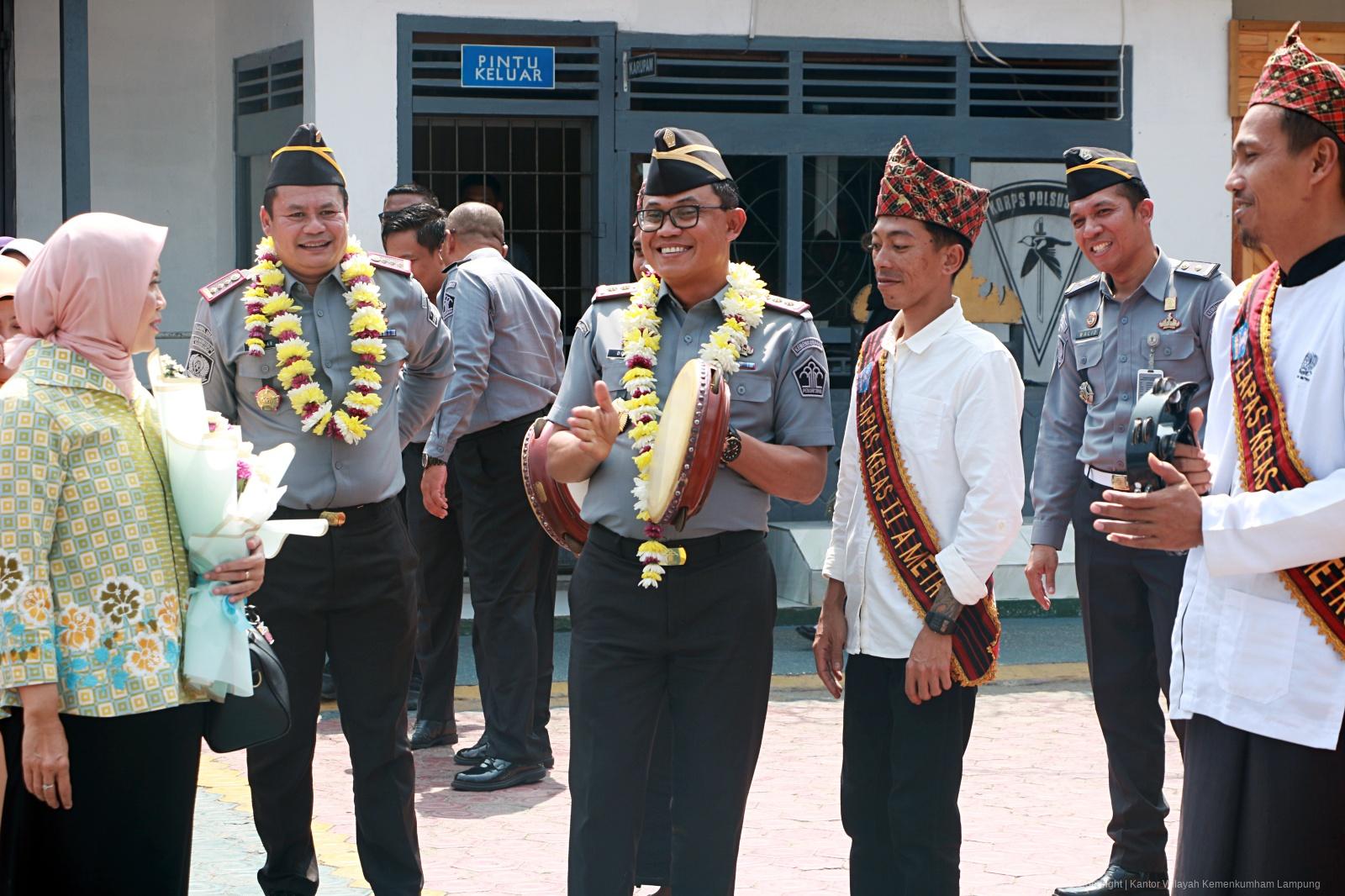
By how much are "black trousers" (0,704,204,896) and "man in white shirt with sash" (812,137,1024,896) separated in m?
1.85

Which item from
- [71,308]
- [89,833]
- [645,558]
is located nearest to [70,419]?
[71,308]

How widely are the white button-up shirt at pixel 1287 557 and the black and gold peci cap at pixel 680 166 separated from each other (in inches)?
62.8

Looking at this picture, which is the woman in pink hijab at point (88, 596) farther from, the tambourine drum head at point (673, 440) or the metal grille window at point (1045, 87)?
the metal grille window at point (1045, 87)

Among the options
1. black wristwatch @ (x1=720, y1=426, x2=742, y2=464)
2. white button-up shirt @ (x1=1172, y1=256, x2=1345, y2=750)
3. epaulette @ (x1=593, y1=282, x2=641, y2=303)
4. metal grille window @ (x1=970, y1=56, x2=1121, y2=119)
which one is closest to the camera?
white button-up shirt @ (x1=1172, y1=256, x2=1345, y2=750)

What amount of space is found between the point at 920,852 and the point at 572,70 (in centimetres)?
755

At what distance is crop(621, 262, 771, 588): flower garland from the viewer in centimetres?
452

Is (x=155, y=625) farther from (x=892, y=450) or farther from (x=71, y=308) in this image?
(x=892, y=450)

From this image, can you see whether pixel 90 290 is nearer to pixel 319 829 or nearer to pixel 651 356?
pixel 651 356

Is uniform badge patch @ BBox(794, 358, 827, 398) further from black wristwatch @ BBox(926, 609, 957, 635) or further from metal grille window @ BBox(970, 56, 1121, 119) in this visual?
metal grille window @ BBox(970, 56, 1121, 119)

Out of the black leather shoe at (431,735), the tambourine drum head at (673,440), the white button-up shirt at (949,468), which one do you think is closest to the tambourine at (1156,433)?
the white button-up shirt at (949,468)

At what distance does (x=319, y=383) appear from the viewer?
5.41 metres

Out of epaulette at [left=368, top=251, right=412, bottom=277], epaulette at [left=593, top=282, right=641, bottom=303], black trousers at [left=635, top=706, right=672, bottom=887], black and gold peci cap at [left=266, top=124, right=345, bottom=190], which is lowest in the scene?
black trousers at [left=635, top=706, right=672, bottom=887]

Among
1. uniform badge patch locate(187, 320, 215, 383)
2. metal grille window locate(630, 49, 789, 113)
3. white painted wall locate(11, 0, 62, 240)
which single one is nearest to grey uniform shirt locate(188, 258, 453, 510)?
uniform badge patch locate(187, 320, 215, 383)

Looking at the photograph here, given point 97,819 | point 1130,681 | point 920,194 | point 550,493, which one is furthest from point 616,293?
point 1130,681
